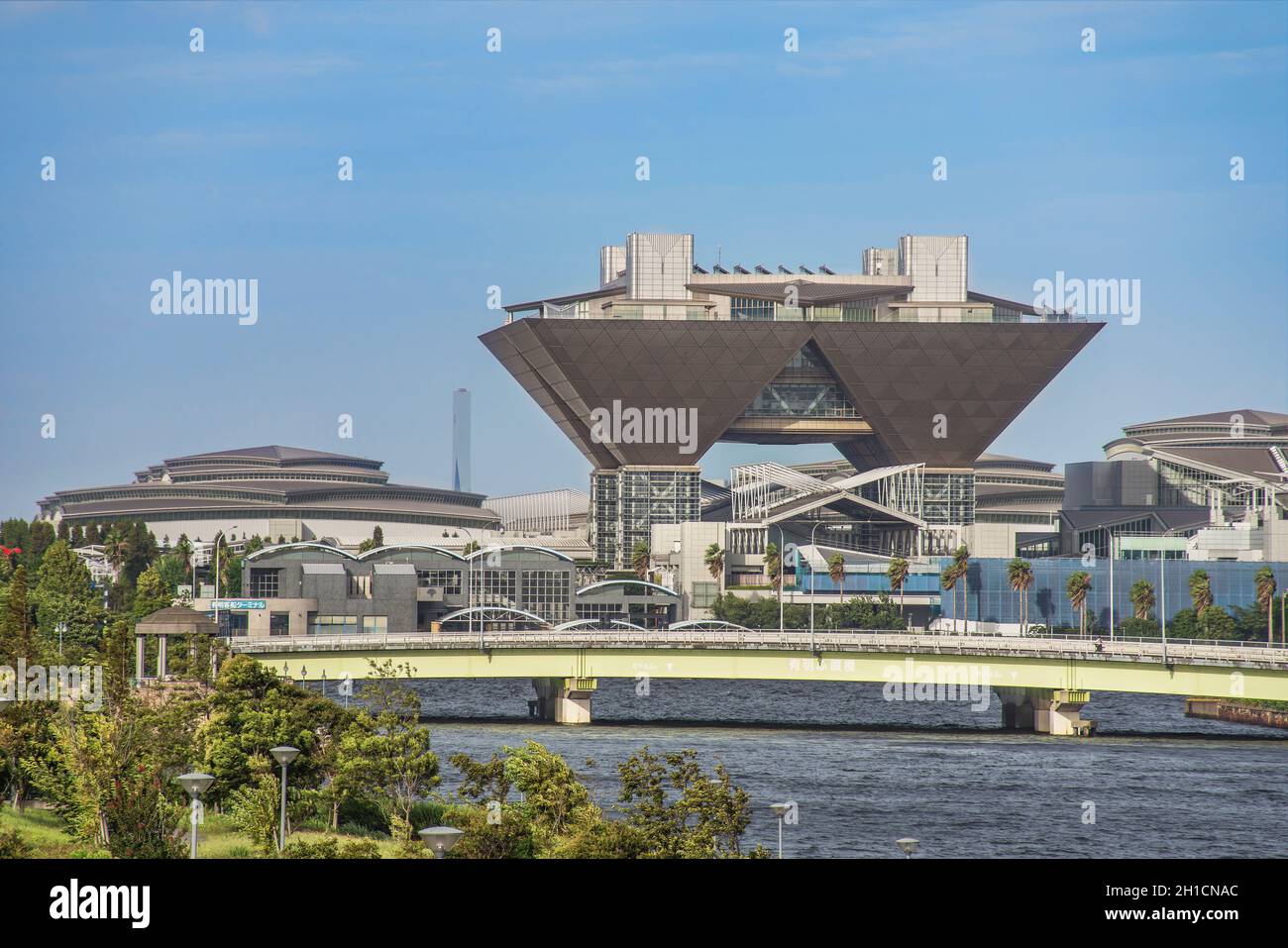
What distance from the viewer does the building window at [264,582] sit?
7244 inches

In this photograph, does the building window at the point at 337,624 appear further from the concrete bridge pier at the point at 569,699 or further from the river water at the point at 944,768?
the concrete bridge pier at the point at 569,699

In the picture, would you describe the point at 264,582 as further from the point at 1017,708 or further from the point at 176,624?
Result: the point at 176,624

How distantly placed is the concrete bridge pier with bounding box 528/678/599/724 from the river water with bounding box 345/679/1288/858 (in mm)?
1831

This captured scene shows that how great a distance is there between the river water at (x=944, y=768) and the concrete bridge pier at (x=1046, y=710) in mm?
1602

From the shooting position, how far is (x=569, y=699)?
437 feet

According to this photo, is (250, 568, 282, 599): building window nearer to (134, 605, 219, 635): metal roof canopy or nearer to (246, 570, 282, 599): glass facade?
(246, 570, 282, 599): glass facade

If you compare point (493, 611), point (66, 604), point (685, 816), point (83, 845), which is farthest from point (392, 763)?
point (493, 611)

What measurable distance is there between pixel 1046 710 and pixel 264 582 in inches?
3580

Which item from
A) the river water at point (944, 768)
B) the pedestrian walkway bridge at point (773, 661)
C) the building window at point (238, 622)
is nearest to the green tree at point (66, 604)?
the building window at point (238, 622)

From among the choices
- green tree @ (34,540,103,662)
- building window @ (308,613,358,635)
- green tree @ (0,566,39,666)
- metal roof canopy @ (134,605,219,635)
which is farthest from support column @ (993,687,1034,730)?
building window @ (308,613,358,635)

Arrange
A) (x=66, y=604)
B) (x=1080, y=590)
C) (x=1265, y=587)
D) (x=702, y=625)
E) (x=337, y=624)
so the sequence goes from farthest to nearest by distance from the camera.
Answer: (x=702, y=625), (x=337, y=624), (x=1080, y=590), (x=1265, y=587), (x=66, y=604)
